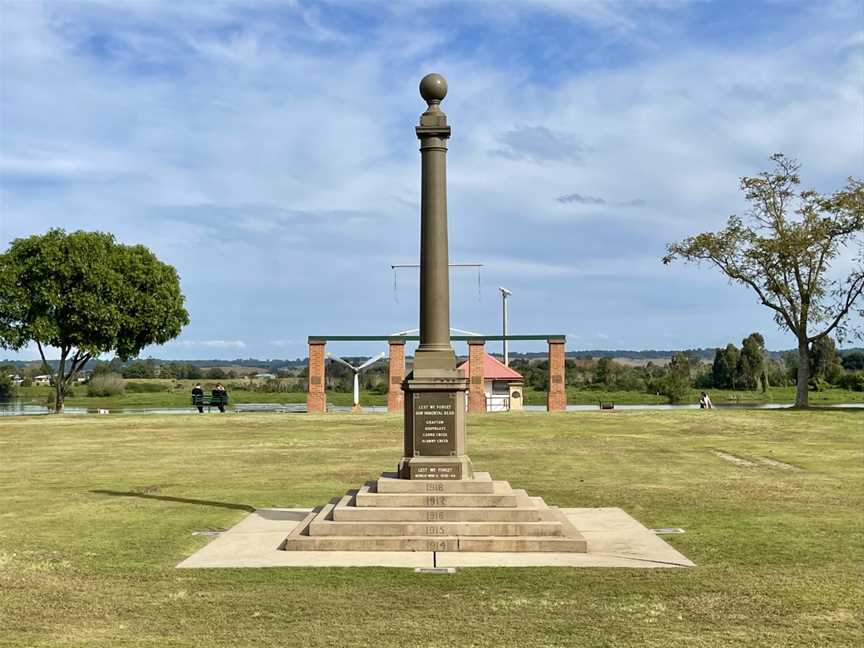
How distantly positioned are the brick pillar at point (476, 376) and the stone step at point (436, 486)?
2153 cm

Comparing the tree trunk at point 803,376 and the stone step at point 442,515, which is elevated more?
the tree trunk at point 803,376

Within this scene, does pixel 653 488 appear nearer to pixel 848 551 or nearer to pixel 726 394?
pixel 848 551

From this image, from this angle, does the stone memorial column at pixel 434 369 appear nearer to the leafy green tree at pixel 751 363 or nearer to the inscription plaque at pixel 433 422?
the inscription plaque at pixel 433 422

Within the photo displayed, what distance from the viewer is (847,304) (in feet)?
112

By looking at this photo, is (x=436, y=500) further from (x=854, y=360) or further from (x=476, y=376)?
(x=854, y=360)

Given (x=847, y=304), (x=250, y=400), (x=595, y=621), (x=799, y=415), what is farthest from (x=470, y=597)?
(x=250, y=400)

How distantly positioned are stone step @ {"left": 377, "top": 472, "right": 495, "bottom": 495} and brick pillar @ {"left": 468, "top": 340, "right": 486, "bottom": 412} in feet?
70.6

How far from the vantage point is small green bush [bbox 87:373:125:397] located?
201ft

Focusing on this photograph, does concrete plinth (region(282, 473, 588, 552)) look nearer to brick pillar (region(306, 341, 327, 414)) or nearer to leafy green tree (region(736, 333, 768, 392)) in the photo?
brick pillar (region(306, 341, 327, 414))

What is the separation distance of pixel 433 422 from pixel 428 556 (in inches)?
76.9

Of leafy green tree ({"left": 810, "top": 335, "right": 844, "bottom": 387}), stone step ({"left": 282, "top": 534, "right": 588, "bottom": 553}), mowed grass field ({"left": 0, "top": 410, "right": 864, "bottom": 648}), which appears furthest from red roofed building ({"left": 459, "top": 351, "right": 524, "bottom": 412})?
leafy green tree ({"left": 810, "top": 335, "right": 844, "bottom": 387})

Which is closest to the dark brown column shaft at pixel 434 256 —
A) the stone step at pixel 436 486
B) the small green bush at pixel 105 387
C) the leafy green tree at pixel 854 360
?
the stone step at pixel 436 486

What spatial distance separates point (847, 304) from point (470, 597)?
31207mm

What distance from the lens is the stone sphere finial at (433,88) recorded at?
11406 mm
